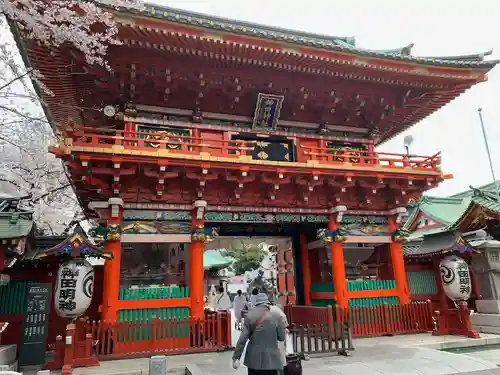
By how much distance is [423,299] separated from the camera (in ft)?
42.7

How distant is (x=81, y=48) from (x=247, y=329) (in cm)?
744

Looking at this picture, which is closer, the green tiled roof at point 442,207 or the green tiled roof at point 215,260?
the green tiled roof at point 442,207

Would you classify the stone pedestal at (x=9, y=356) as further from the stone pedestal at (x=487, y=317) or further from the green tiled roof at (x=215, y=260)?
the green tiled roof at (x=215, y=260)

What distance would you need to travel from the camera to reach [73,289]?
26.7ft

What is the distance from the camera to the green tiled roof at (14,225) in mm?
8234

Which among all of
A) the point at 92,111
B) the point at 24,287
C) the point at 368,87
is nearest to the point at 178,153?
the point at 92,111

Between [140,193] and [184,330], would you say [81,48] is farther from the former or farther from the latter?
[184,330]

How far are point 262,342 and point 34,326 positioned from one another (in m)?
6.63

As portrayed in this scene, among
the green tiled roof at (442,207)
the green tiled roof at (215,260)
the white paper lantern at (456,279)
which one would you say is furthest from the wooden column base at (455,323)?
the green tiled roof at (215,260)

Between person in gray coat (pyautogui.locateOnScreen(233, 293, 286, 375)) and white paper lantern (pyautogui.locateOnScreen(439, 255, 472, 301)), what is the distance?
26.2 feet

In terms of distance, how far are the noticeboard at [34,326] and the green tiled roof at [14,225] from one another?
1366mm

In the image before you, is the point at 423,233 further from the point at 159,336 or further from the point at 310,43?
the point at 159,336

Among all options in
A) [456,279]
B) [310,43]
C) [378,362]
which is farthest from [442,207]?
[378,362]

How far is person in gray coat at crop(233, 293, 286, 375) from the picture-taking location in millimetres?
4707
